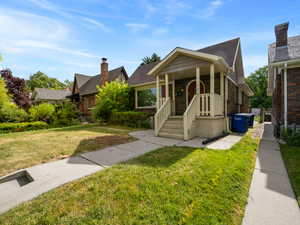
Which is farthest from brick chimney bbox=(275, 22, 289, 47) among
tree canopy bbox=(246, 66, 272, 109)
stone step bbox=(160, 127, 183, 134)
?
tree canopy bbox=(246, 66, 272, 109)

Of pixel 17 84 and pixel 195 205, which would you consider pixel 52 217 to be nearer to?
pixel 195 205

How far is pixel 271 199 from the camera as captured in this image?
7.52 feet

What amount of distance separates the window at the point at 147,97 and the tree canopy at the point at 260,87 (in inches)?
1342

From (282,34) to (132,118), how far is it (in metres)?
10.4

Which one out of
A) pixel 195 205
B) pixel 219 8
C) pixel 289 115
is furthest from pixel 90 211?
pixel 219 8

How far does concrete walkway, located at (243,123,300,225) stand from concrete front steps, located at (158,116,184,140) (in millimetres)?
3192

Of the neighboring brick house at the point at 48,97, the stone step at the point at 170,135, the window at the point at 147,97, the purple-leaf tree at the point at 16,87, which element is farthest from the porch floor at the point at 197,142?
the neighboring brick house at the point at 48,97

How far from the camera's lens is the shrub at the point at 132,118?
9.94 meters

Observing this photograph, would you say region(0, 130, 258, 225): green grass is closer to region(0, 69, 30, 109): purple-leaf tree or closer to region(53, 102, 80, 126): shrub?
region(53, 102, 80, 126): shrub

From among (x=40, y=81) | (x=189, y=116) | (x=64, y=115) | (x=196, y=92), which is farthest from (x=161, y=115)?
(x=40, y=81)

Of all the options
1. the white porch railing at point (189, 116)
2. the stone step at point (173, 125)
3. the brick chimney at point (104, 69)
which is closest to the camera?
the white porch railing at point (189, 116)

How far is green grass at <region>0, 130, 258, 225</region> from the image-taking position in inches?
70.1

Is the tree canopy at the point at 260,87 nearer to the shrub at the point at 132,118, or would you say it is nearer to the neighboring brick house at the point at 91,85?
the neighboring brick house at the point at 91,85

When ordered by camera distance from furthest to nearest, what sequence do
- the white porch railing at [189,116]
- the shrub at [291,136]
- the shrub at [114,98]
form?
the shrub at [114,98] → the white porch railing at [189,116] → the shrub at [291,136]
